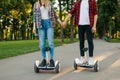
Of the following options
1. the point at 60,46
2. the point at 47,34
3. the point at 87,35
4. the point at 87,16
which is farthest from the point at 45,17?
the point at 60,46

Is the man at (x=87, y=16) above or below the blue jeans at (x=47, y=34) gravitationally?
above

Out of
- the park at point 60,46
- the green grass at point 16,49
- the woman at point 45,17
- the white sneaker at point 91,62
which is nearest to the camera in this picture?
the park at point 60,46

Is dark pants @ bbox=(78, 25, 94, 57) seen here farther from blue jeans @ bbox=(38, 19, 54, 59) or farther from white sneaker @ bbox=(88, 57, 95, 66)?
blue jeans @ bbox=(38, 19, 54, 59)

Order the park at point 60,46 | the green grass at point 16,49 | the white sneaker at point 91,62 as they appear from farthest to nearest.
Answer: the green grass at point 16,49 → the white sneaker at point 91,62 → the park at point 60,46

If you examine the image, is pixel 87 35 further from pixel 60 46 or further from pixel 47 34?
pixel 60 46

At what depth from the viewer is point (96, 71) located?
9.62m

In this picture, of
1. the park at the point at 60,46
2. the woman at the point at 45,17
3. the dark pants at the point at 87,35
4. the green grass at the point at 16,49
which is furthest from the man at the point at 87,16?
the green grass at the point at 16,49

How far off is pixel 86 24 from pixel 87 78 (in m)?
1.76

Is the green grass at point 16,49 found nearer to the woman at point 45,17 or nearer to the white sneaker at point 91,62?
the woman at point 45,17

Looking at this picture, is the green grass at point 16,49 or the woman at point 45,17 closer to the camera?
→ the woman at point 45,17

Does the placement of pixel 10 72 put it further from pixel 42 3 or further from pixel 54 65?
pixel 42 3

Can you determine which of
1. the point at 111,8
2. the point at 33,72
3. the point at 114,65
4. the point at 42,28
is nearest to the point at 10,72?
the point at 33,72

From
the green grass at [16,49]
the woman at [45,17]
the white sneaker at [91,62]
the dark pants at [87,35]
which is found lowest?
the green grass at [16,49]

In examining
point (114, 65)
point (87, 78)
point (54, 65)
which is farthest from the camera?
point (114, 65)
